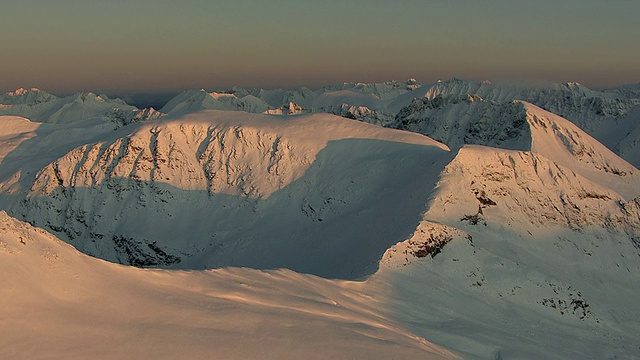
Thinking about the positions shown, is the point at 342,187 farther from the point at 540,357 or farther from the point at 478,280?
the point at 540,357

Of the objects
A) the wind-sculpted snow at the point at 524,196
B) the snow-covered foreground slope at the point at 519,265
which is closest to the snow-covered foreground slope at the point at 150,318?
the snow-covered foreground slope at the point at 519,265

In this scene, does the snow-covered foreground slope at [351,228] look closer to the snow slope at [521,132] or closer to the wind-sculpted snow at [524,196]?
the wind-sculpted snow at [524,196]

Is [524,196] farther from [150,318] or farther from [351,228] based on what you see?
[150,318]

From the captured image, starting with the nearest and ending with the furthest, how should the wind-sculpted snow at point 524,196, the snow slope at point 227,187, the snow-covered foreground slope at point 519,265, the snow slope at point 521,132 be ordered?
the snow-covered foreground slope at point 519,265, the wind-sculpted snow at point 524,196, the snow slope at point 227,187, the snow slope at point 521,132

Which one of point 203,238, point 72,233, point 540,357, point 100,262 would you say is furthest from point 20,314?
point 72,233

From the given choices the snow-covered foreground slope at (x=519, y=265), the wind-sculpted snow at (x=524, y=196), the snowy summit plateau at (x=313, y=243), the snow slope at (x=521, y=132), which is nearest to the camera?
the snowy summit plateau at (x=313, y=243)
